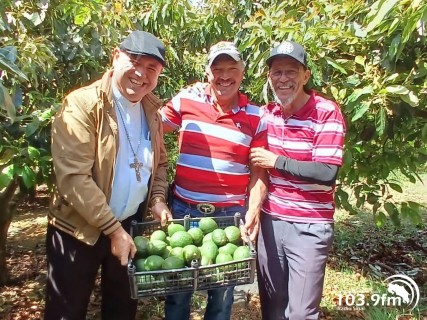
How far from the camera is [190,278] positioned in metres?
1.84

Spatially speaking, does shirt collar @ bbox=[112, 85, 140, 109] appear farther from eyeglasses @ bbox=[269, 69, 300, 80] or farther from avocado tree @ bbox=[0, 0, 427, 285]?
eyeglasses @ bbox=[269, 69, 300, 80]

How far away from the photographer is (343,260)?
4.47m

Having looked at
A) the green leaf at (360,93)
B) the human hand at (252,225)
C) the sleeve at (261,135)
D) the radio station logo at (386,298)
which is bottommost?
the radio station logo at (386,298)

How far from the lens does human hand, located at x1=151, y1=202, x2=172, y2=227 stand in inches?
86.7

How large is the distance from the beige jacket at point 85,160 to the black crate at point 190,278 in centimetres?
26

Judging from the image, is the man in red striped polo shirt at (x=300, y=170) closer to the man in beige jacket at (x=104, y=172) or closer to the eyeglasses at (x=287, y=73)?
the eyeglasses at (x=287, y=73)

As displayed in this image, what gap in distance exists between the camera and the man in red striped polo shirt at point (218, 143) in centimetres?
230

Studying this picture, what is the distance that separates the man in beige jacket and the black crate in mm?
161

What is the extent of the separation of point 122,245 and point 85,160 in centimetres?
39

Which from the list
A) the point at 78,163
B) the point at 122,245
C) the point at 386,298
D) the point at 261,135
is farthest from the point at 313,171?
the point at 386,298

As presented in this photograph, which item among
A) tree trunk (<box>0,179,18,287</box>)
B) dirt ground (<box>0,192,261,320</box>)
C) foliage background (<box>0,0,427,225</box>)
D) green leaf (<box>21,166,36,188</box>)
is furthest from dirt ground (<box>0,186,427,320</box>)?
green leaf (<box>21,166,36,188</box>)

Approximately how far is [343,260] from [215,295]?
7.75ft

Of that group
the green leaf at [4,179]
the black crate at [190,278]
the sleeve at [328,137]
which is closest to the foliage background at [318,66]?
the green leaf at [4,179]

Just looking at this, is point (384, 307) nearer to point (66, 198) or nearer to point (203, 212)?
point (203, 212)
